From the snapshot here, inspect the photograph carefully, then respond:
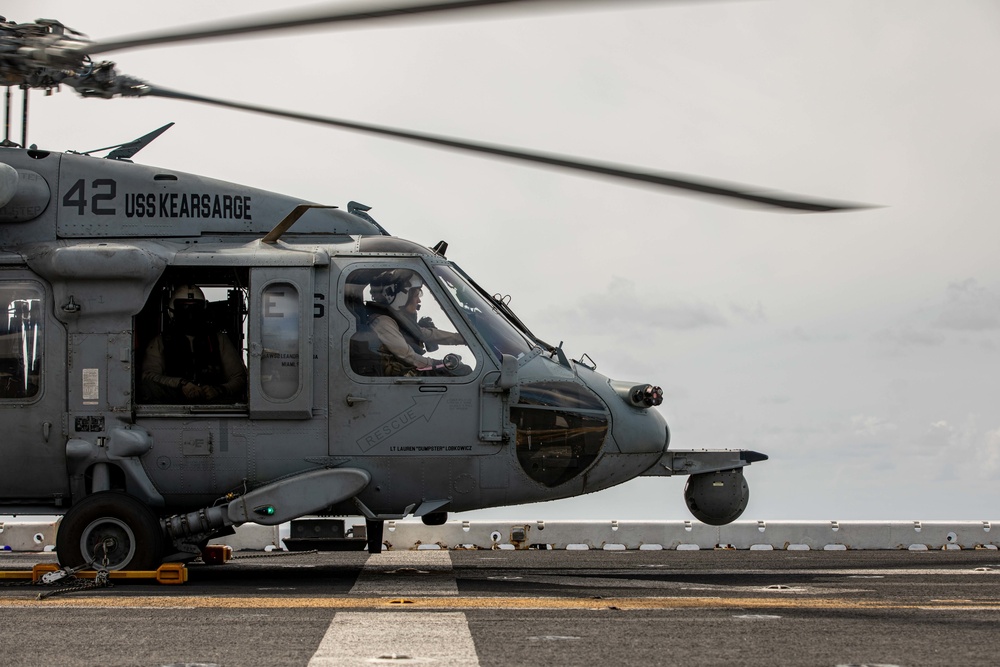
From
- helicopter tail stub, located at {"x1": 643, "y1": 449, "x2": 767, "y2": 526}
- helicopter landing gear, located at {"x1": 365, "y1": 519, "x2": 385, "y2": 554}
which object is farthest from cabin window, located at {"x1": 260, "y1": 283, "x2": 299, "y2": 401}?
helicopter tail stub, located at {"x1": 643, "y1": 449, "x2": 767, "y2": 526}

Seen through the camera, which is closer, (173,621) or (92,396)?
(173,621)

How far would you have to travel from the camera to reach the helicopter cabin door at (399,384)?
42.0ft

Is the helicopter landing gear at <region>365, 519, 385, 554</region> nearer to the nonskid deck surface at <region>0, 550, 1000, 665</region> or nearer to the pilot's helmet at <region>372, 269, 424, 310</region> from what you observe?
the nonskid deck surface at <region>0, 550, 1000, 665</region>

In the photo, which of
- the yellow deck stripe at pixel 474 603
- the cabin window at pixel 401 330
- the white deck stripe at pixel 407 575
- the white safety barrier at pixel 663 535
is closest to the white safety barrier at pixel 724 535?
the white safety barrier at pixel 663 535

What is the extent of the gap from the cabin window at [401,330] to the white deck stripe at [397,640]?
3920mm

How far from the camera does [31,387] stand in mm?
12883

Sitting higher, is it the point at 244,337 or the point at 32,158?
the point at 32,158

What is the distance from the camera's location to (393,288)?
42.8ft

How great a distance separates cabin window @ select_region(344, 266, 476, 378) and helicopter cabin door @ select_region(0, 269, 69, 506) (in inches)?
119

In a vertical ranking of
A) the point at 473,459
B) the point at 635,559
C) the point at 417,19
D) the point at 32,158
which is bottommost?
the point at 635,559

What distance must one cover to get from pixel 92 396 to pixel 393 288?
3222 mm

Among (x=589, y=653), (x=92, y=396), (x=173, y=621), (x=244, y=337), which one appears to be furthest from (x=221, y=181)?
(x=589, y=653)

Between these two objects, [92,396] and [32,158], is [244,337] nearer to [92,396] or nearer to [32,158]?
[92,396]

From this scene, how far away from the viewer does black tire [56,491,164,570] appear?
12.4 meters
